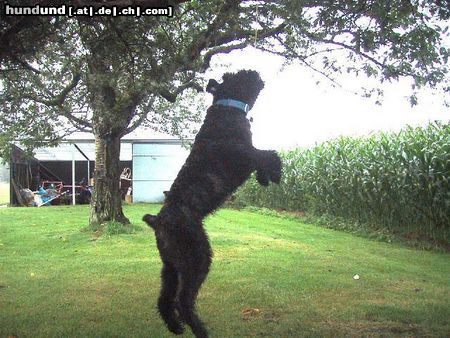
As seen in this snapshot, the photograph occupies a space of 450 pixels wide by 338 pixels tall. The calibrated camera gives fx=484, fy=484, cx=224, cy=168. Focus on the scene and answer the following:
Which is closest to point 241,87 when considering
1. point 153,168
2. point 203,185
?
point 203,185

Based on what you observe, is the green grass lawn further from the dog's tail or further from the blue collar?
the blue collar

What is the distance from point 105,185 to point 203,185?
29.5 ft

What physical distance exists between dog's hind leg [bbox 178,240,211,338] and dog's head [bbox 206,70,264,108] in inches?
38.5

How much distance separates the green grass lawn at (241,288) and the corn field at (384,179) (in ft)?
3.95

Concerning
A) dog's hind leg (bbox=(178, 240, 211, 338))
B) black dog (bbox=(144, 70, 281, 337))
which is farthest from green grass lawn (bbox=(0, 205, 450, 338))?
black dog (bbox=(144, 70, 281, 337))

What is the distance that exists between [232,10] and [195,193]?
7.90 feet

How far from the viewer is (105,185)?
37.4ft

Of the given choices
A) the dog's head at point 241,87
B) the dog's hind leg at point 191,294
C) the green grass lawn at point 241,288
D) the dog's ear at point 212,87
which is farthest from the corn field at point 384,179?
the dog's hind leg at point 191,294

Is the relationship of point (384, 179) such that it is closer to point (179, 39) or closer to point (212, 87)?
point (179, 39)

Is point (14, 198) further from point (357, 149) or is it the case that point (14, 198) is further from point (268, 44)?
point (268, 44)

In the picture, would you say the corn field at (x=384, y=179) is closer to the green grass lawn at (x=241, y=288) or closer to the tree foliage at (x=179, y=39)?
the green grass lawn at (x=241, y=288)

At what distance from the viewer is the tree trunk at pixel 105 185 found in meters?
11.4

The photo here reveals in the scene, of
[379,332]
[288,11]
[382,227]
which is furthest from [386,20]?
[382,227]

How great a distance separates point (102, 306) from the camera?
17.4 feet
